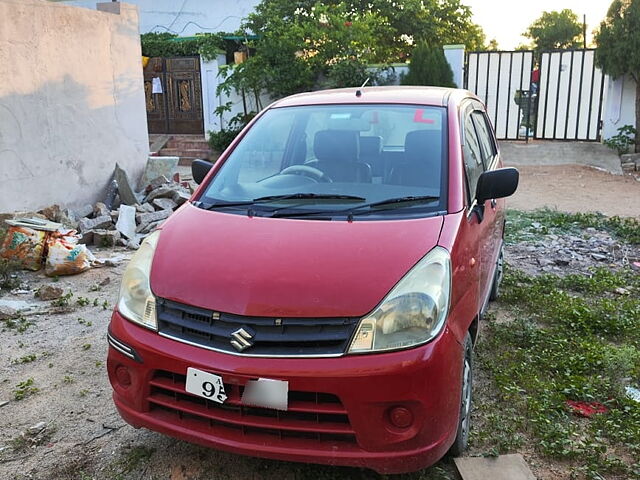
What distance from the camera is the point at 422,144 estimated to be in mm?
3422

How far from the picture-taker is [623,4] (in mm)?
11906

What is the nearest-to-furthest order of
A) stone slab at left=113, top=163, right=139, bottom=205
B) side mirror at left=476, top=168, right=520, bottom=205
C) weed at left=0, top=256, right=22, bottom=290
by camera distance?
side mirror at left=476, top=168, right=520, bottom=205 < weed at left=0, top=256, right=22, bottom=290 < stone slab at left=113, top=163, right=139, bottom=205

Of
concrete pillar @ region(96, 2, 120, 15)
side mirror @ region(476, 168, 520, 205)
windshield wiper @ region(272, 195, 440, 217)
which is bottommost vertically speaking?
windshield wiper @ region(272, 195, 440, 217)

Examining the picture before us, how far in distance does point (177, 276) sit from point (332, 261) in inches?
27.4

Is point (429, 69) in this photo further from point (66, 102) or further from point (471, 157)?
point (471, 157)

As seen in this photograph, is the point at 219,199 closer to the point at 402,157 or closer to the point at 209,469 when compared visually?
the point at 402,157

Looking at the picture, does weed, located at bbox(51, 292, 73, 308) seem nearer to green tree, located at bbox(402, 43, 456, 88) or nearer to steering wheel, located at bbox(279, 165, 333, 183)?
steering wheel, located at bbox(279, 165, 333, 183)

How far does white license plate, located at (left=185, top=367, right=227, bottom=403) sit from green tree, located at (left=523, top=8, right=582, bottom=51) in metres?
40.9

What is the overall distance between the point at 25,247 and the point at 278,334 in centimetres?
463

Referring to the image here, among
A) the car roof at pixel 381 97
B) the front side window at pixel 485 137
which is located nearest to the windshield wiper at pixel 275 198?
the car roof at pixel 381 97

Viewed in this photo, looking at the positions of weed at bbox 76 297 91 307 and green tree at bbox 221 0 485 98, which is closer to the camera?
weed at bbox 76 297 91 307

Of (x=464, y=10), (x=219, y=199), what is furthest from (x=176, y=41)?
(x=219, y=199)

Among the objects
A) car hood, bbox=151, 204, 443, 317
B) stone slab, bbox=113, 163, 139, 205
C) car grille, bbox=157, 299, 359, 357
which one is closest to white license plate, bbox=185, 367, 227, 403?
car grille, bbox=157, 299, 359, 357

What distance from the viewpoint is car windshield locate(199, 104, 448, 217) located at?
10.2 feet
